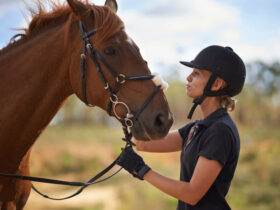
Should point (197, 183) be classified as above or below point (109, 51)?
below

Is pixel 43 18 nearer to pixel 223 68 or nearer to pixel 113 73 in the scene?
pixel 113 73

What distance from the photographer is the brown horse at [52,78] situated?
2545 mm

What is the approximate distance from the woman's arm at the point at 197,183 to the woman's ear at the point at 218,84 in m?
0.61

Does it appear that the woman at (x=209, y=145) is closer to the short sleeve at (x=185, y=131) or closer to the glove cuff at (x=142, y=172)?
the glove cuff at (x=142, y=172)

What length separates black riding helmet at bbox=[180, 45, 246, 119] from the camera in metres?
2.45

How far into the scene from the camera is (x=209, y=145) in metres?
2.24

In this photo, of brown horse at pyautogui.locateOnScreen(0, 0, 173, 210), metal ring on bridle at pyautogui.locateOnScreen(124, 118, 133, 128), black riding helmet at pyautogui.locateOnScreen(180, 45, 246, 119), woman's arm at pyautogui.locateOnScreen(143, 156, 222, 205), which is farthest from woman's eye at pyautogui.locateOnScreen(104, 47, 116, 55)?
woman's arm at pyautogui.locateOnScreen(143, 156, 222, 205)

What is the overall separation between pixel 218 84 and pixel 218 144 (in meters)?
0.53

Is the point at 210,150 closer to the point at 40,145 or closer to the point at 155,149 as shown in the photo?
the point at 155,149

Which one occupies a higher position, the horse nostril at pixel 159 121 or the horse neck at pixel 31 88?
the horse neck at pixel 31 88

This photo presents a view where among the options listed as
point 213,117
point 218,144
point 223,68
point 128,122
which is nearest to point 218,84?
point 223,68

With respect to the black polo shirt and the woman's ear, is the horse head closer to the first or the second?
the black polo shirt

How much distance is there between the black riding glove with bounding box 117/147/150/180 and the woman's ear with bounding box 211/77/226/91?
0.83 m

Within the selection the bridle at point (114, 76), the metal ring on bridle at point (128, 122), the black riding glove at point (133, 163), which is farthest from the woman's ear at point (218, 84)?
the black riding glove at point (133, 163)
